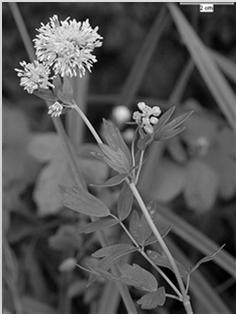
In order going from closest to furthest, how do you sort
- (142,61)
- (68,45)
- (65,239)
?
(68,45)
(65,239)
(142,61)

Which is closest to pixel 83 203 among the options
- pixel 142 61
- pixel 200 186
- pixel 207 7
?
pixel 207 7

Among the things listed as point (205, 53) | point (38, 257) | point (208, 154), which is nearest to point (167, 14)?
point (205, 53)

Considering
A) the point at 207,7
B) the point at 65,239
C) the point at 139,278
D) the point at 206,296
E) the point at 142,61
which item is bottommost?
the point at 206,296

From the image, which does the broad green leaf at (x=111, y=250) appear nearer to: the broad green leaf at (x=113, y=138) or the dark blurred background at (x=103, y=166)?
the broad green leaf at (x=113, y=138)

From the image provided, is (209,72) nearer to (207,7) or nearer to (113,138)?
(207,7)

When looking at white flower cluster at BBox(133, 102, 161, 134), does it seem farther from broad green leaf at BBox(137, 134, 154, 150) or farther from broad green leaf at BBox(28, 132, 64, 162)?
broad green leaf at BBox(28, 132, 64, 162)
